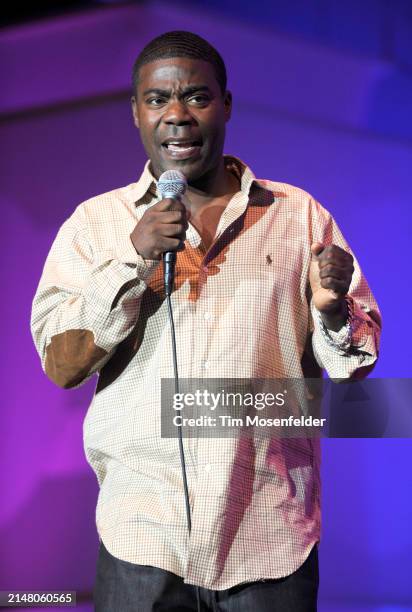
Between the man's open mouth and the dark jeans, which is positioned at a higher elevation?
the man's open mouth

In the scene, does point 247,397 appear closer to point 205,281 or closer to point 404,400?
point 205,281

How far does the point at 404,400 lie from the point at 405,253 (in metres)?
1.41

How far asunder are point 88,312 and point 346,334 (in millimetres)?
461

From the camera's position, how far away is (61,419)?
127 inches

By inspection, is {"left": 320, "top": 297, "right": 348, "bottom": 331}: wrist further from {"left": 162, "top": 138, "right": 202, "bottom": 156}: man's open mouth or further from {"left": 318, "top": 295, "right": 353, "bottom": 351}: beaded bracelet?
{"left": 162, "top": 138, "right": 202, "bottom": 156}: man's open mouth

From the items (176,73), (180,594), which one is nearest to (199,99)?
(176,73)

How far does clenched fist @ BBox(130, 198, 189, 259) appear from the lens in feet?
4.89

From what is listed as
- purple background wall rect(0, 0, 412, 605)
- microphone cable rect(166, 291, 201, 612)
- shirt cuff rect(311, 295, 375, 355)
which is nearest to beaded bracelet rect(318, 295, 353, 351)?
shirt cuff rect(311, 295, 375, 355)

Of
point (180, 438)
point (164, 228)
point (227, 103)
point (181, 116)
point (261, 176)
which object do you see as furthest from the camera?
point (261, 176)

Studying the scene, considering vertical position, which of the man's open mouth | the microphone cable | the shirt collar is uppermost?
the man's open mouth

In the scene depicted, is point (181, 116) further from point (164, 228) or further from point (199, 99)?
point (164, 228)

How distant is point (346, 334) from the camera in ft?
5.38

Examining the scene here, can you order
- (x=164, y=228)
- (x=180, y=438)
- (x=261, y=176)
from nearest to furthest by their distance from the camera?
(x=164, y=228) < (x=180, y=438) < (x=261, y=176)

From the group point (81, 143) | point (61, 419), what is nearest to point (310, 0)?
point (81, 143)
